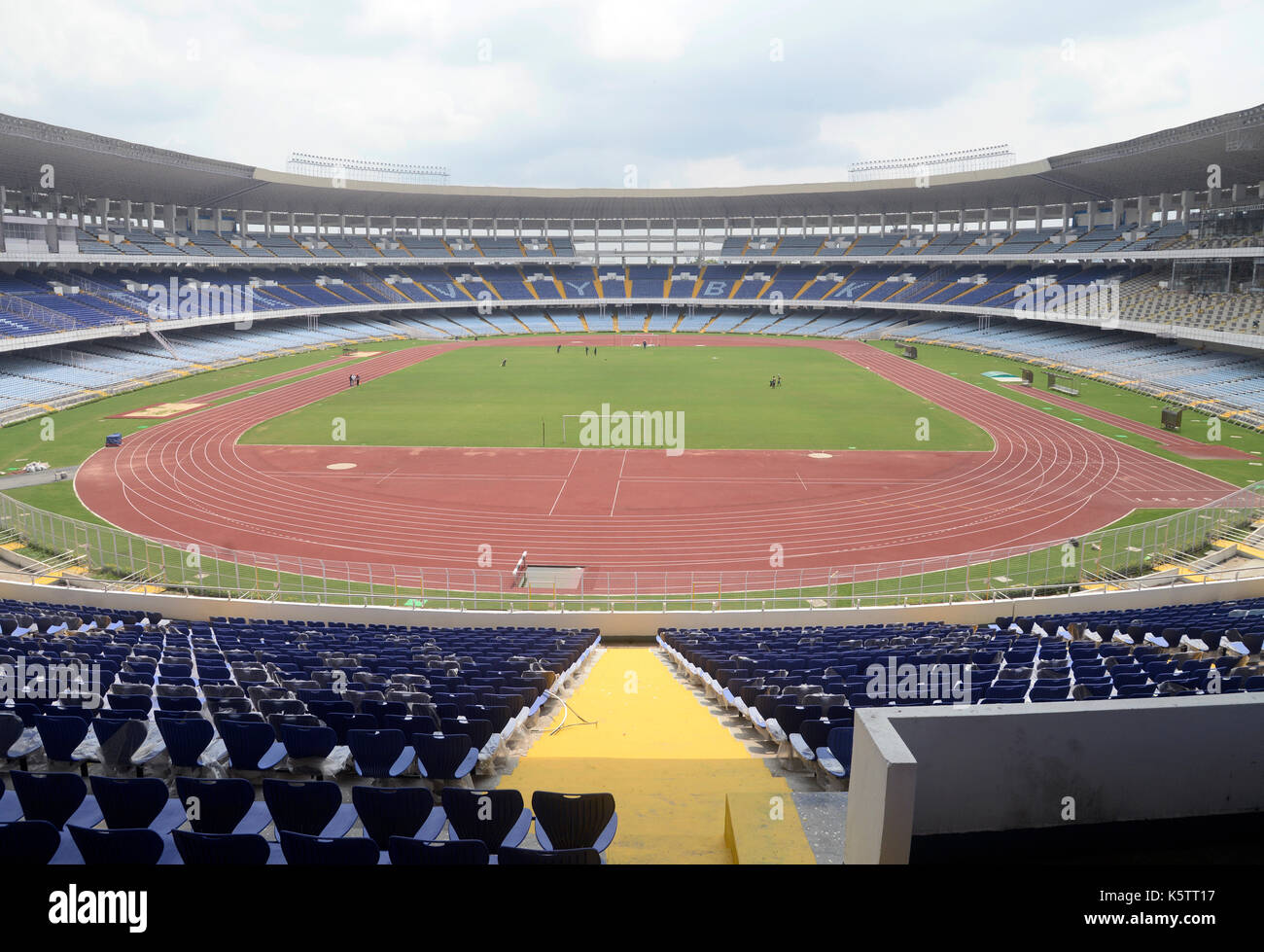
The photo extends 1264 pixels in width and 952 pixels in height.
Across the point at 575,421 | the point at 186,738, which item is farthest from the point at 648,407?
the point at 186,738

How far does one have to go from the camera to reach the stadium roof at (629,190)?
172 feet

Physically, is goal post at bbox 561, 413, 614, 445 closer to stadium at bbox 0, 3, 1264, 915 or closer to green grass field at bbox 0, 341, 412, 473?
stadium at bbox 0, 3, 1264, 915

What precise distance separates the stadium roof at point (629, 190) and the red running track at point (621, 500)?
25.9m

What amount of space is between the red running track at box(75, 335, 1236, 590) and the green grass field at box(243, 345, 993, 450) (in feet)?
8.12

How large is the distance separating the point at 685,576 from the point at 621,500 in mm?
7399

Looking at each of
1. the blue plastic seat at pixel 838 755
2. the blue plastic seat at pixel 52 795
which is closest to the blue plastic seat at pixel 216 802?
the blue plastic seat at pixel 52 795

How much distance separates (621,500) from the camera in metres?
28.8

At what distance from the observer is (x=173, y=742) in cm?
729

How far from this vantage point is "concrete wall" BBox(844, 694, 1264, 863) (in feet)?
15.0

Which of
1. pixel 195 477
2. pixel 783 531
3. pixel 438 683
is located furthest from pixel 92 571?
pixel 783 531

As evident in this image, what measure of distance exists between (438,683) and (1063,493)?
25.7 metres
